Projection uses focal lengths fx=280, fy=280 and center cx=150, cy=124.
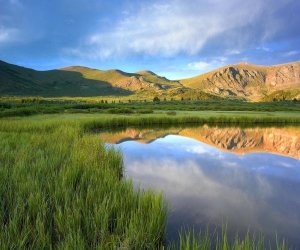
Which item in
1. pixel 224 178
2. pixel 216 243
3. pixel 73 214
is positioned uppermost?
pixel 73 214

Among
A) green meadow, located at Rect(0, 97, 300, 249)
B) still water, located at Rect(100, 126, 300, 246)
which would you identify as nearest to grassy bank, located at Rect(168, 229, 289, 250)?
green meadow, located at Rect(0, 97, 300, 249)

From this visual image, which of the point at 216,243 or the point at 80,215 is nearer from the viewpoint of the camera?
the point at 216,243

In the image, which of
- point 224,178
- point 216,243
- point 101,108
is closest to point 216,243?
point 216,243

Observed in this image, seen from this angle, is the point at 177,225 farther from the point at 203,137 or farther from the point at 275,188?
the point at 203,137

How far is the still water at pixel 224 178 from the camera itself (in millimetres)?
6508

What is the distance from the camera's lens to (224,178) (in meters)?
10.5

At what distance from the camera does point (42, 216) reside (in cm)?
459

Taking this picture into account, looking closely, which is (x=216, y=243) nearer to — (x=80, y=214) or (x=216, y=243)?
(x=216, y=243)

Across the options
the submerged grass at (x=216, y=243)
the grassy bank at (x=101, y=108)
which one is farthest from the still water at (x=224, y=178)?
the grassy bank at (x=101, y=108)

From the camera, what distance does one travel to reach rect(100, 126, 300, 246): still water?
651 cm

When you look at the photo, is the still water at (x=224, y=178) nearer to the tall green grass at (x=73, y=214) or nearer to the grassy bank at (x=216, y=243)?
the grassy bank at (x=216, y=243)

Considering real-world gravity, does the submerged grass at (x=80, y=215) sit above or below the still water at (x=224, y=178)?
above

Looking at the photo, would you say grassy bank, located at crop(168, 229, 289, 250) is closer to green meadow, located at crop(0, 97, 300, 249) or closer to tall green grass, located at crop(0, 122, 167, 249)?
green meadow, located at crop(0, 97, 300, 249)

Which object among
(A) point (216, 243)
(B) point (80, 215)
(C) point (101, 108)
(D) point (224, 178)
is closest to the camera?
(A) point (216, 243)
